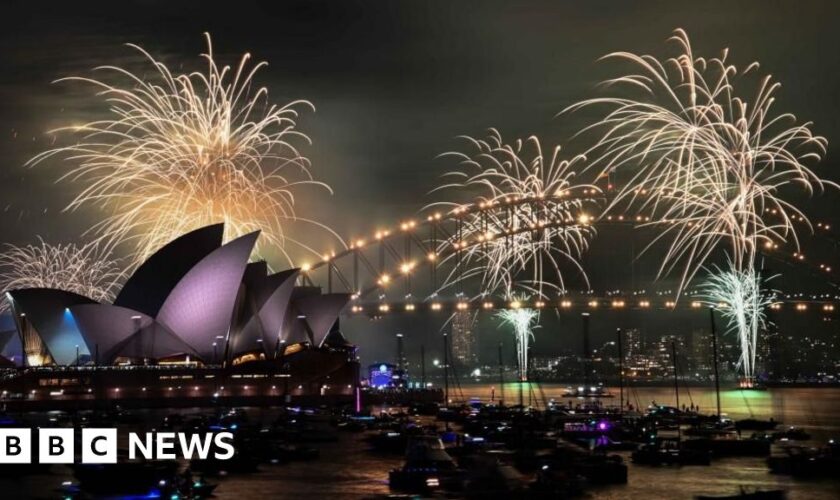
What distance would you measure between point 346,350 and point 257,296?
21.9m

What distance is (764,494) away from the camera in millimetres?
36781

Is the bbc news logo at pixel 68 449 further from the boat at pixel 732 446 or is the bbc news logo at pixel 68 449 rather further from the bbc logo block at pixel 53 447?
the boat at pixel 732 446

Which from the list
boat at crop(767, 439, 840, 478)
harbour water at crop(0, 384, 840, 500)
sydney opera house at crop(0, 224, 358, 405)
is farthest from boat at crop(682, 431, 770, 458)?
sydney opera house at crop(0, 224, 358, 405)

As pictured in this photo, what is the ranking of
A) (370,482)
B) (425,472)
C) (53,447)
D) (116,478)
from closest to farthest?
(116,478) → (53,447) → (425,472) → (370,482)

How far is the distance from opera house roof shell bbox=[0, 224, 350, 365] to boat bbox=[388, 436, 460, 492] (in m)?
56.6

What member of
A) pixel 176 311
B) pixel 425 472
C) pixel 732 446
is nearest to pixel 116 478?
pixel 425 472

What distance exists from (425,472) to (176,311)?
6454 cm

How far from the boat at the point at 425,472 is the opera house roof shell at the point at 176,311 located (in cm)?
5664

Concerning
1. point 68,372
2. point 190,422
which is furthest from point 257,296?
point 190,422

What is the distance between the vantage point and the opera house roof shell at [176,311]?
10056cm

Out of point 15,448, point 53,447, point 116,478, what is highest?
point 53,447

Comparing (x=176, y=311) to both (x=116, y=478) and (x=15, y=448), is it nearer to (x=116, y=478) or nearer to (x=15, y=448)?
(x=15, y=448)

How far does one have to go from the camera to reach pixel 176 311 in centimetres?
10488

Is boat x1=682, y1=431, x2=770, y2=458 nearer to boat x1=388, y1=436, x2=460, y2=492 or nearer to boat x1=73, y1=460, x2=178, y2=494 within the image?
boat x1=388, y1=436, x2=460, y2=492
